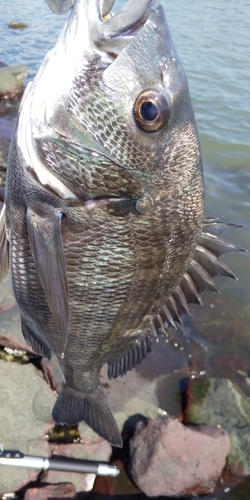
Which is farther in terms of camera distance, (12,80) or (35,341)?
(12,80)

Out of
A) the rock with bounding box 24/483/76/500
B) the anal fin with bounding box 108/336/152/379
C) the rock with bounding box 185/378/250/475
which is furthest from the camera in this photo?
the rock with bounding box 185/378/250/475

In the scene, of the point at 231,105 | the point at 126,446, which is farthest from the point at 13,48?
the point at 126,446

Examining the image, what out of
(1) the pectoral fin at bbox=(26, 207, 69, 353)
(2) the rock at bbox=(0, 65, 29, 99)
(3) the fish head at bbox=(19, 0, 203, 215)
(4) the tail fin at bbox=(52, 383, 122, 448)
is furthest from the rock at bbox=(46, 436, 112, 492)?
(2) the rock at bbox=(0, 65, 29, 99)

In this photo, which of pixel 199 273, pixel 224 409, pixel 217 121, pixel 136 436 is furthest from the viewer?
pixel 217 121

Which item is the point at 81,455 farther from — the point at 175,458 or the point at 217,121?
the point at 217,121

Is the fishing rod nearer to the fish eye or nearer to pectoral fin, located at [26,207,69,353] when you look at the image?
pectoral fin, located at [26,207,69,353]

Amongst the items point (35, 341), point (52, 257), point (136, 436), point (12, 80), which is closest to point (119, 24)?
point (52, 257)

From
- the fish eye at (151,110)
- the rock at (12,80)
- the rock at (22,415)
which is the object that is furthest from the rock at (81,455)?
the rock at (12,80)
